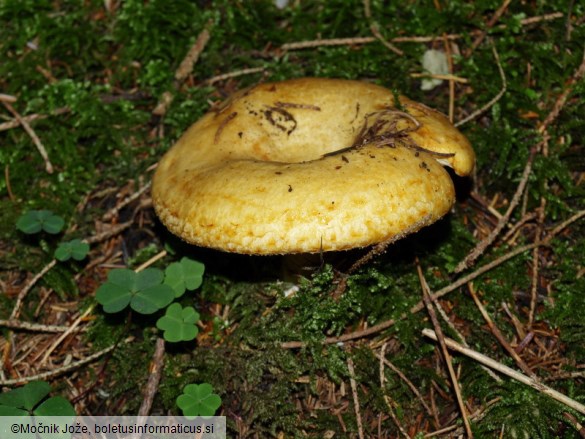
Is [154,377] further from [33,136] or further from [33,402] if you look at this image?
[33,136]

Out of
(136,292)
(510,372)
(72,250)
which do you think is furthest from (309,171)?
(72,250)

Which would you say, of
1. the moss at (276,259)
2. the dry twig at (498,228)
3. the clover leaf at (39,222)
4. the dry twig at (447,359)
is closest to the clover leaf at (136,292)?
the moss at (276,259)

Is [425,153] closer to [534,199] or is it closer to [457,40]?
[534,199]

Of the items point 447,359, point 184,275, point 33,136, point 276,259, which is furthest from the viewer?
point 33,136

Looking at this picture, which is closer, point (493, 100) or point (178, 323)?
point (178, 323)

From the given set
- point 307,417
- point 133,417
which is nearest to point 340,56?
point 307,417

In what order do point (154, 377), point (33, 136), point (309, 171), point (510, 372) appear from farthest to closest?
point (33, 136), point (154, 377), point (510, 372), point (309, 171)

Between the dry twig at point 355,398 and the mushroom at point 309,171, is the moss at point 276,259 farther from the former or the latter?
the mushroom at point 309,171
